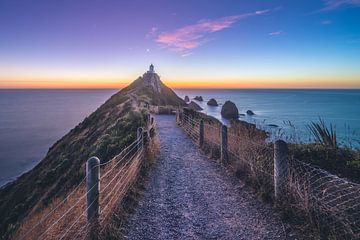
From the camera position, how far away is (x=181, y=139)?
559 inches

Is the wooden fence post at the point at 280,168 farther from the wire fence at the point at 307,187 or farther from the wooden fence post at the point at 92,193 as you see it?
the wooden fence post at the point at 92,193

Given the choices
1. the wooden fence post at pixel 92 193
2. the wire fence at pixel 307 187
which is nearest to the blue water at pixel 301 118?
the wire fence at pixel 307 187

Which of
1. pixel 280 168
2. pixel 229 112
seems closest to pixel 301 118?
pixel 229 112

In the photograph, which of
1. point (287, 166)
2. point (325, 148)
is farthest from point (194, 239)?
point (325, 148)

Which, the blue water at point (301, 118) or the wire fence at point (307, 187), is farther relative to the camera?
the blue water at point (301, 118)

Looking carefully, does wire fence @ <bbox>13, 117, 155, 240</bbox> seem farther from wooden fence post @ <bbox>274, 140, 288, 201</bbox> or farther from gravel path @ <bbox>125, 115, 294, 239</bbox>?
wooden fence post @ <bbox>274, 140, 288, 201</bbox>

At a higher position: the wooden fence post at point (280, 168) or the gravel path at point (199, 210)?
the wooden fence post at point (280, 168)

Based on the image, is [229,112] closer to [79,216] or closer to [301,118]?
[301,118]

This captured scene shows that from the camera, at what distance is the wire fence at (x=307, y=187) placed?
432 centimetres

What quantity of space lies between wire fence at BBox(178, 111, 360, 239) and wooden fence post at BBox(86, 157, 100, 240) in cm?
344

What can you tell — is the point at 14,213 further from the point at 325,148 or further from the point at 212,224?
the point at 325,148

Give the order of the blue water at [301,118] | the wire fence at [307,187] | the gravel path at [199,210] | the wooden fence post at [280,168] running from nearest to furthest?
1. the wire fence at [307,187]
2. the gravel path at [199,210]
3. the wooden fence post at [280,168]
4. the blue water at [301,118]

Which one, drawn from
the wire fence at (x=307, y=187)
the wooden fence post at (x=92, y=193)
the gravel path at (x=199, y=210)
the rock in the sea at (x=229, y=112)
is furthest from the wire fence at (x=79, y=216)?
the rock in the sea at (x=229, y=112)

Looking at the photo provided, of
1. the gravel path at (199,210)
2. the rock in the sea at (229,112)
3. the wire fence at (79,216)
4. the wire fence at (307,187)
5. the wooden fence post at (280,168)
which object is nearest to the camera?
the wire fence at (79,216)
